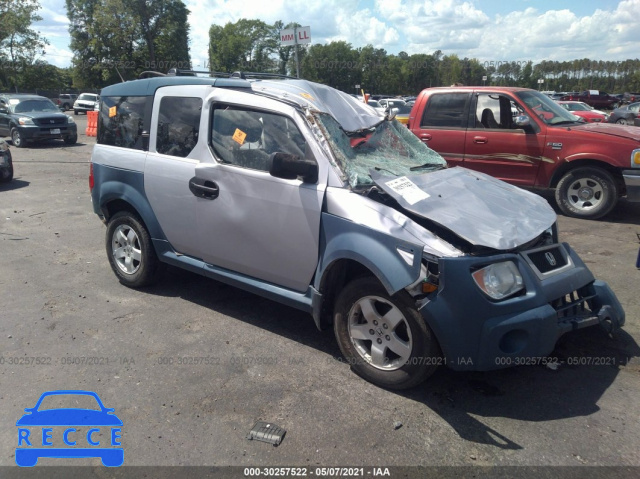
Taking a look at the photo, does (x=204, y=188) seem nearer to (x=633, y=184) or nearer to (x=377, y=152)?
(x=377, y=152)

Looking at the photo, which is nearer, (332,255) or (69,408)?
(69,408)

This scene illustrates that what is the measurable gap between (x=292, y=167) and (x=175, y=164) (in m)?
1.46

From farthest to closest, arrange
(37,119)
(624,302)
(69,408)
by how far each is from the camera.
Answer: (37,119), (624,302), (69,408)

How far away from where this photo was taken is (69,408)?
3.54 meters

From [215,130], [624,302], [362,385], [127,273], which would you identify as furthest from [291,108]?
[624,302]

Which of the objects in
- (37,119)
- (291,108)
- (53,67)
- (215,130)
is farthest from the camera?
(53,67)

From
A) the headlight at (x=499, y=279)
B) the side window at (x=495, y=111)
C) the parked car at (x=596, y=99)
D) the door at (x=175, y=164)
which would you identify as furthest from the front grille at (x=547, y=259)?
the parked car at (x=596, y=99)

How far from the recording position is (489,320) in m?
3.28

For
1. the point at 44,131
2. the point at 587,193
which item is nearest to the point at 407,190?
the point at 587,193

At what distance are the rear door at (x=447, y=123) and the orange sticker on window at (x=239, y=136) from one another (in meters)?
5.40

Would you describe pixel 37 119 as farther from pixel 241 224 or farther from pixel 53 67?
pixel 53 67

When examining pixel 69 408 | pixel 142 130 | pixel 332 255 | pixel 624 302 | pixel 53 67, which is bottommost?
pixel 69 408

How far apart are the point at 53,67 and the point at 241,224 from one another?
240 ft

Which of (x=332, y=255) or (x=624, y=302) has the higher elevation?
(x=332, y=255)
